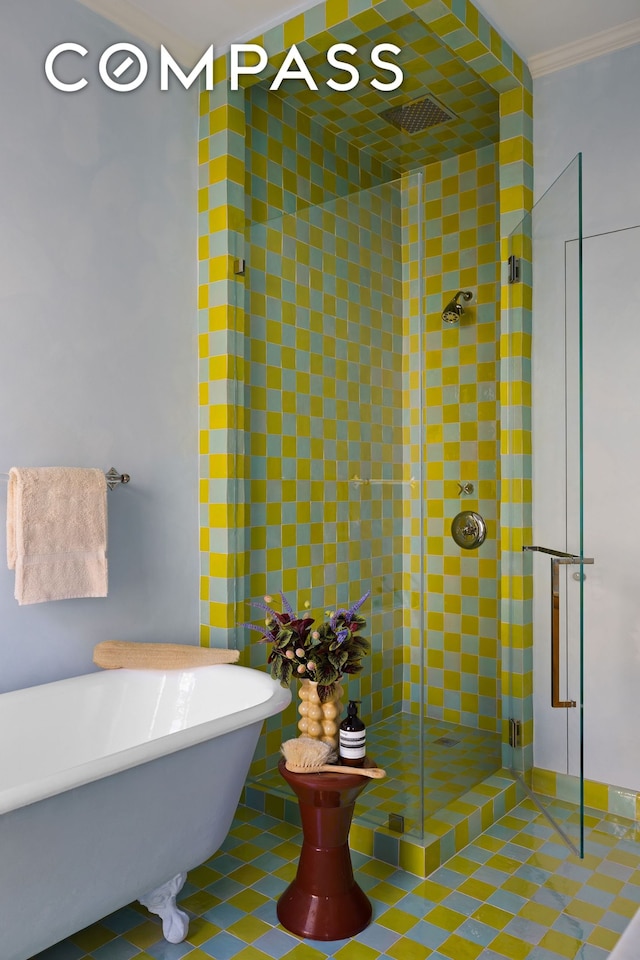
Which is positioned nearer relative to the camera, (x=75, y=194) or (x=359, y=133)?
(x=75, y=194)

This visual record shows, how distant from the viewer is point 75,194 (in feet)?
8.34

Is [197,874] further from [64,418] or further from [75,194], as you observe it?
[75,194]

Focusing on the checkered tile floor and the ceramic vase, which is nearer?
the checkered tile floor

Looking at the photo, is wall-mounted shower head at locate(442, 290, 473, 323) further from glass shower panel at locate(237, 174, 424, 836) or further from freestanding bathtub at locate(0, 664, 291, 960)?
freestanding bathtub at locate(0, 664, 291, 960)

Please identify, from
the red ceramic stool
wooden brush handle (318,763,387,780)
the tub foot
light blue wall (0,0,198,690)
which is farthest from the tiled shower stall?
the tub foot

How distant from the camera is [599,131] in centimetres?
287

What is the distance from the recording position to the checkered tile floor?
2014 millimetres

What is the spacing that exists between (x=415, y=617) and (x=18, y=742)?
133 cm

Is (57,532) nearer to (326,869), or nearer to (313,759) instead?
(313,759)

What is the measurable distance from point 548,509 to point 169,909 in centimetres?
186

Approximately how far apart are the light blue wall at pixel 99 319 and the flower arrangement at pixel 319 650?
755 mm

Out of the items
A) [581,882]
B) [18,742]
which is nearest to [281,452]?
[18,742]

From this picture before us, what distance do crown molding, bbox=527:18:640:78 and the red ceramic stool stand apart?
9.26 ft

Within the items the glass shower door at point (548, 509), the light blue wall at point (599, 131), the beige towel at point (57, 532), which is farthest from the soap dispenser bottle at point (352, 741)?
the light blue wall at point (599, 131)
